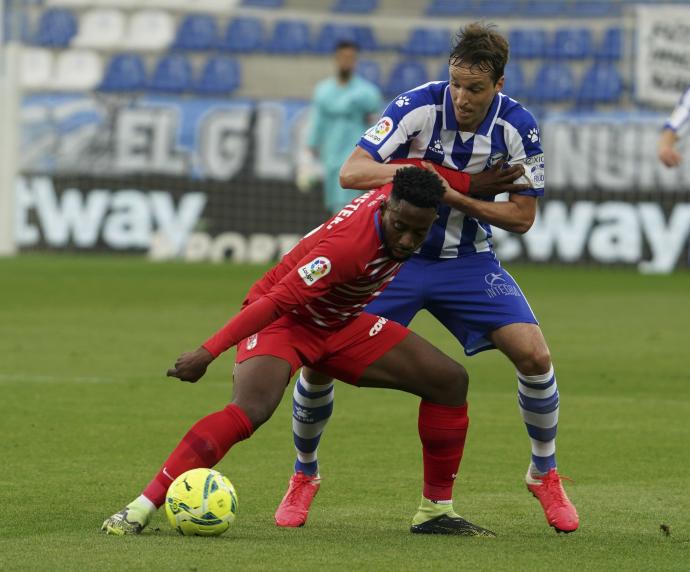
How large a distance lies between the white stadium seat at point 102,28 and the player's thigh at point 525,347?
22948 millimetres

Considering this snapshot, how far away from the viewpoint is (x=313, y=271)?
5.52 metres

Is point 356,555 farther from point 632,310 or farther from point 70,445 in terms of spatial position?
Result: point 632,310

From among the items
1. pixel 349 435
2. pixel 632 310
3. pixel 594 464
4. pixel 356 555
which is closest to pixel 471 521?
pixel 356 555

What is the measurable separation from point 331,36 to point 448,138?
22.0 meters

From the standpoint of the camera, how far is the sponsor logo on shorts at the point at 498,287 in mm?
6426

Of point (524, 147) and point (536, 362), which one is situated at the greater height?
point (524, 147)

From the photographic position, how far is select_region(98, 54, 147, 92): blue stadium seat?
2720 cm

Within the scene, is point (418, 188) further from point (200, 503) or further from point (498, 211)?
point (200, 503)

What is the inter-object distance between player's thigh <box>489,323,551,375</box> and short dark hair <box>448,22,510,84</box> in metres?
1.03

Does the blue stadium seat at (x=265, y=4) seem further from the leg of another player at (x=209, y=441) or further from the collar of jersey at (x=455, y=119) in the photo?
the leg of another player at (x=209, y=441)

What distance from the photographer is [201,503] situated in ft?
17.5

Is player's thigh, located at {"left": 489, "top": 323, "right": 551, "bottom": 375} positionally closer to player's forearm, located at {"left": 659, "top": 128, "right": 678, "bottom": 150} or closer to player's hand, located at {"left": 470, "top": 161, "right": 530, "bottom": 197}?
player's hand, located at {"left": 470, "top": 161, "right": 530, "bottom": 197}

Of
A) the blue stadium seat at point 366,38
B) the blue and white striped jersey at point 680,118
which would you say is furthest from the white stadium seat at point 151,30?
the blue and white striped jersey at point 680,118

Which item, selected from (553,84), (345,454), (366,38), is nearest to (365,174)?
(345,454)
